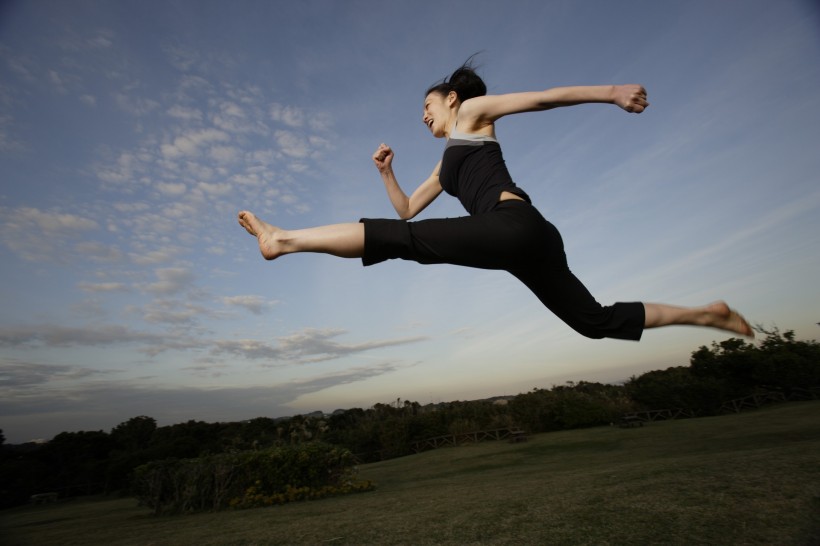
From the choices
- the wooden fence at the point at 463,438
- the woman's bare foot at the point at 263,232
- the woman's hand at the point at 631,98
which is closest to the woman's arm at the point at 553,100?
the woman's hand at the point at 631,98

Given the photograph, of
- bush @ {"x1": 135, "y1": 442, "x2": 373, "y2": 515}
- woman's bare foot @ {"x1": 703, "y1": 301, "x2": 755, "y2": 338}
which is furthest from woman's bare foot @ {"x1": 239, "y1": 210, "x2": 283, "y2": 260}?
bush @ {"x1": 135, "y1": 442, "x2": 373, "y2": 515}

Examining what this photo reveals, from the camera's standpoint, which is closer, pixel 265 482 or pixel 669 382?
pixel 265 482

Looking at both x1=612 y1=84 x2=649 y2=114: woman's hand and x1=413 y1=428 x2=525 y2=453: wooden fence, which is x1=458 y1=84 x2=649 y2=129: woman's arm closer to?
x1=612 y1=84 x2=649 y2=114: woman's hand

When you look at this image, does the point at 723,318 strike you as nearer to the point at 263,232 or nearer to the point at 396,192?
the point at 396,192

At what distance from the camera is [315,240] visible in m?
1.80

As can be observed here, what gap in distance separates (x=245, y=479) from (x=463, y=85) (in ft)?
31.8

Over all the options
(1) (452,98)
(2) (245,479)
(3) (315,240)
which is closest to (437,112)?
(1) (452,98)

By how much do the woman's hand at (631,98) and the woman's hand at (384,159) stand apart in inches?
55.0

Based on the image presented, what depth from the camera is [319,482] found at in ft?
31.8

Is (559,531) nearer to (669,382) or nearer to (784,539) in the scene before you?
(784,539)

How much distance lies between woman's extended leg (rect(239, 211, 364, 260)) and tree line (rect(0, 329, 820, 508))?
1649cm

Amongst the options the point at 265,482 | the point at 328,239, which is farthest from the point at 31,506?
the point at 328,239

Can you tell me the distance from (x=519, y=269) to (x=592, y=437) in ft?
50.0

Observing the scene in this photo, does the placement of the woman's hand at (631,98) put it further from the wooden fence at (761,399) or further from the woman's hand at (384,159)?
the wooden fence at (761,399)
